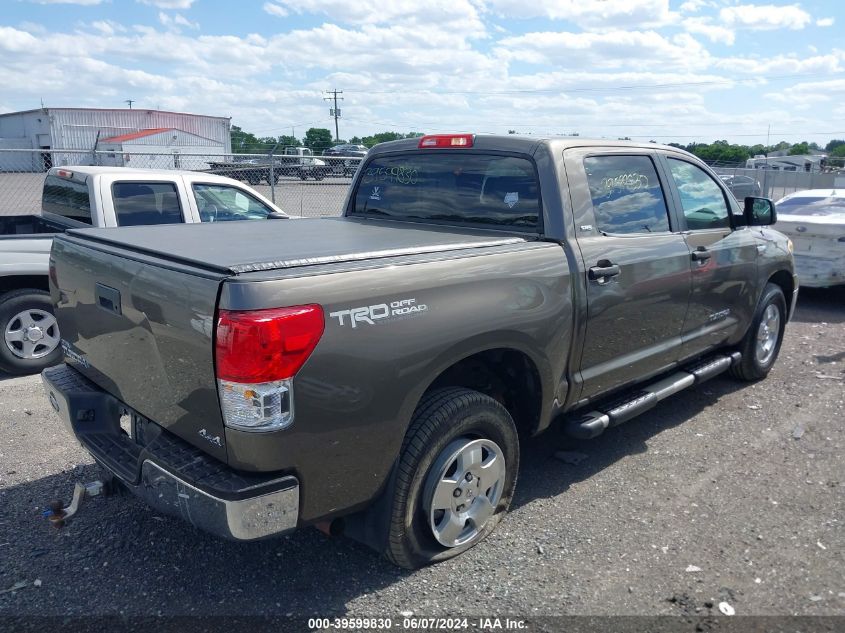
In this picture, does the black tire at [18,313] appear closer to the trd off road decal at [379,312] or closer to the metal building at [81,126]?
the trd off road decal at [379,312]

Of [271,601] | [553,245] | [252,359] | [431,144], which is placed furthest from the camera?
[431,144]

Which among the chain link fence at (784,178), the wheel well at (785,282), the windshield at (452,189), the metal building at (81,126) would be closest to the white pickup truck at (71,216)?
the windshield at (452,189)

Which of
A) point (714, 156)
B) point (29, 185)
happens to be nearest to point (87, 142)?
point (29, 185)

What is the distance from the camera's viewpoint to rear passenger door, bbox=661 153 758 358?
474 cm

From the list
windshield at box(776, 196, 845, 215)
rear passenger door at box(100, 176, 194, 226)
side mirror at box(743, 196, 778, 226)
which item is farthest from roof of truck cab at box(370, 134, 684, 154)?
windshield at box(776, 196, 845, 215)

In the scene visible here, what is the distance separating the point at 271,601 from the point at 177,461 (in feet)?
2.68

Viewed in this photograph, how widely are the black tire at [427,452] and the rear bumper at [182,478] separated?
1.77 ft

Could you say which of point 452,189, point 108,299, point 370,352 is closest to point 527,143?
point 452,189

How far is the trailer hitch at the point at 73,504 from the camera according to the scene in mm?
3676

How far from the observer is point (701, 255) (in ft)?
15.4

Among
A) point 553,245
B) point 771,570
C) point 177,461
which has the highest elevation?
point 553,245

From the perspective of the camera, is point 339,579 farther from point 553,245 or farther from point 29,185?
point 29,185

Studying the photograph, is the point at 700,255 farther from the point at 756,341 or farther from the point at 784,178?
the point at 784,178

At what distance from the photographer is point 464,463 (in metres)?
3.29
